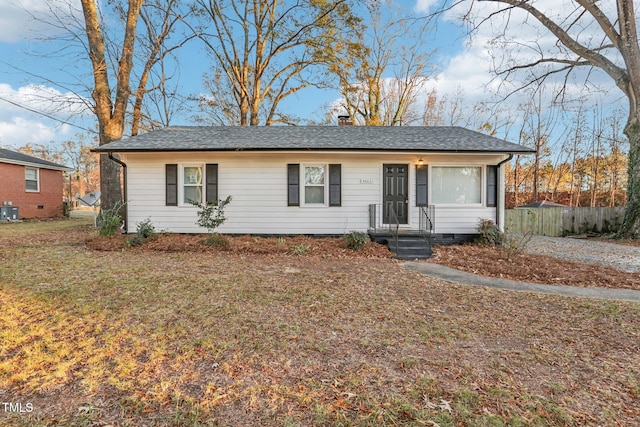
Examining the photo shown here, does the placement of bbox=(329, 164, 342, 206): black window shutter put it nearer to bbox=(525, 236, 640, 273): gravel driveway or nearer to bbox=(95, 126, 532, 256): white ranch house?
bbox=(95, 126, 532, 256): white ranch house

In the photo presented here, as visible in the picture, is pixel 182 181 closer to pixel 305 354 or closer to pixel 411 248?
pixel 411 248

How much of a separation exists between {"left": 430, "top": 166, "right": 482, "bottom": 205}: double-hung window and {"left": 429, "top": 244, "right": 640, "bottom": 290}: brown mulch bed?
6.80 ft

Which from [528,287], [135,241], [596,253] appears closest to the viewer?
[528,287]

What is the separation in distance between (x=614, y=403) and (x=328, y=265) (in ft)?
16.1

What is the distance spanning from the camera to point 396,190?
9805mm

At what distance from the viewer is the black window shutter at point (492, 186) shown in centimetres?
970

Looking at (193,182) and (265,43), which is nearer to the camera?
(193,182)

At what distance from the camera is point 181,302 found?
13.5 feet

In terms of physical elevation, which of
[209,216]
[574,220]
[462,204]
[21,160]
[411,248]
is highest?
[21,160]

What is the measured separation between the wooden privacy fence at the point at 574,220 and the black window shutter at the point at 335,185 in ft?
31.9

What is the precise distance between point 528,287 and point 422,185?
4912 mm

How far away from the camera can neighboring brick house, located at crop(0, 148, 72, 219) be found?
54.5 feet

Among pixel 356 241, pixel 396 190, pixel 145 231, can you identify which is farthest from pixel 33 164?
pixel 396 190

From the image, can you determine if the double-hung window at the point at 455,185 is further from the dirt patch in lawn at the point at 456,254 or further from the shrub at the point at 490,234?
the dirt patch in lawn at the point at 456,254
